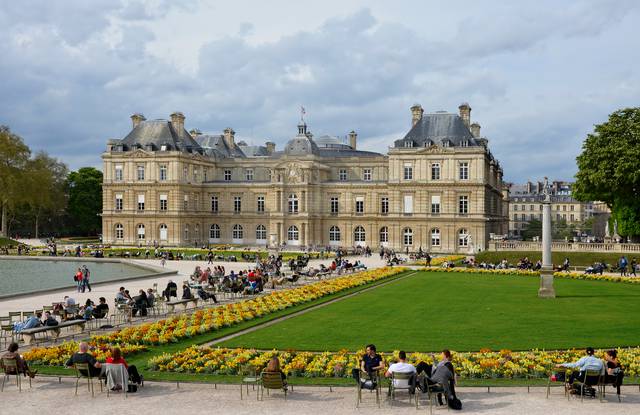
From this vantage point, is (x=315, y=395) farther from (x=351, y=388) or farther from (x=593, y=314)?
(x=593, y=314)

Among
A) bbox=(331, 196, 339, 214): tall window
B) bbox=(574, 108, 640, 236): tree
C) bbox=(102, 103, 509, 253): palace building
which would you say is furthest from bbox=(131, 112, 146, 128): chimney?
bbox=(574, 108, 640, 236): tree

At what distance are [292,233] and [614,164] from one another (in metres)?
40.7

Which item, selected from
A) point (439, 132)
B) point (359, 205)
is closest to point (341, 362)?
point (439, 132)

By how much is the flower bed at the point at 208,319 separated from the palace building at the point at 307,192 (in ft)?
143

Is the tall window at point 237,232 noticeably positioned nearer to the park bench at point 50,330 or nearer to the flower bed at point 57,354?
the park bench at point 50,330

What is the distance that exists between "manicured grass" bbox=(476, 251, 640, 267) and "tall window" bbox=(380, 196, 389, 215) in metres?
24.3

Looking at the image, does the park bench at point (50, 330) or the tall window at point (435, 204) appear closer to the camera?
the park bench at point (50, 330)

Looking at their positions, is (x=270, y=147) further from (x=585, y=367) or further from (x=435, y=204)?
(x=585, y=367)

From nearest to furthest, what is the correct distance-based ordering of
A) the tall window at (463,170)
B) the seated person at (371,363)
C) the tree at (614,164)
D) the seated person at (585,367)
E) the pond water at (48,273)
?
the seated person at (585,367) → the seated person at (371,363) → the pond water at (48,273) → the tree at (614,164) → the tall window at (463,170)

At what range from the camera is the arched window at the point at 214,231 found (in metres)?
93.9

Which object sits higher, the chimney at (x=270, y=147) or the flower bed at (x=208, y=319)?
the chimney at (x=270, y=147)

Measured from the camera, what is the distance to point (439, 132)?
81812mm

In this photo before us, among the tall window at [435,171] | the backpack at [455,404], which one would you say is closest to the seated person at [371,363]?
the backpack at [455,404]

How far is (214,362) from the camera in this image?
62.4 feet
